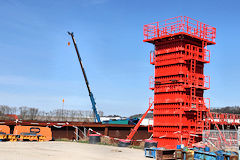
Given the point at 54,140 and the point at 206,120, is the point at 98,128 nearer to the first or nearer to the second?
the point at 54,140

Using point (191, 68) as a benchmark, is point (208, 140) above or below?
below

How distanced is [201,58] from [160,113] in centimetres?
630

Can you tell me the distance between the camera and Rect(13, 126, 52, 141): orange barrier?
32469 millimetres

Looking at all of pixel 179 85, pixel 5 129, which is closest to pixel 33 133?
pixel 5 129

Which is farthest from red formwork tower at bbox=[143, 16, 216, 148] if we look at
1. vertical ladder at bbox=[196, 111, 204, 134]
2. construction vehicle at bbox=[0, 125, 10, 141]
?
construction vehicle at bbox=[0, 125, 10, 141]

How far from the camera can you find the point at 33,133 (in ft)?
110

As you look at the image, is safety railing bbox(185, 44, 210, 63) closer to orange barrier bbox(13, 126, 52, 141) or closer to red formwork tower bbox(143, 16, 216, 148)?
red formwork tower bbox(143, 16, 216, 148)

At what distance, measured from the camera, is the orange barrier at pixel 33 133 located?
32.5 m

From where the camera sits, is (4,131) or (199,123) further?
(4,131)

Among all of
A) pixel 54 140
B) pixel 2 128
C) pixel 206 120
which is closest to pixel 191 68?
pixel 206 120

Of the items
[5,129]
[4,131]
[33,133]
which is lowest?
[33,133]

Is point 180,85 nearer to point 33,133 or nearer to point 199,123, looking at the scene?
point 199,123

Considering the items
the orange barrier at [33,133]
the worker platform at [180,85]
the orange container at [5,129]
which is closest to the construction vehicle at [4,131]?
the orange container at [5,129]

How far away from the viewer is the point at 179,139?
98.8 ft
